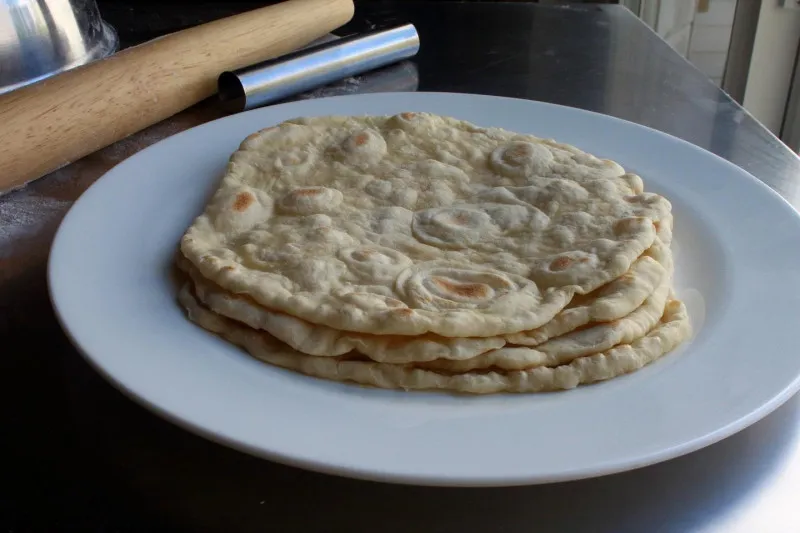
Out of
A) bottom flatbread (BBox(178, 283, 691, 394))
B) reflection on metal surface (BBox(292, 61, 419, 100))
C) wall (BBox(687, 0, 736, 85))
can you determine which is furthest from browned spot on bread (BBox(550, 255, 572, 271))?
wall (BBox(687, 0, 736, 85))

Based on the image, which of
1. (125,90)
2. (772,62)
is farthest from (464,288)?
(772,62)

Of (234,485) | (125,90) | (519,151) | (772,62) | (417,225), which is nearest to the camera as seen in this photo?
(234,485)

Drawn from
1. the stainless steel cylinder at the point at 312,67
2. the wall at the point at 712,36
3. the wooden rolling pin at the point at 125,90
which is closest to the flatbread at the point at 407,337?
the wooden rolling pin at the point at 125,90

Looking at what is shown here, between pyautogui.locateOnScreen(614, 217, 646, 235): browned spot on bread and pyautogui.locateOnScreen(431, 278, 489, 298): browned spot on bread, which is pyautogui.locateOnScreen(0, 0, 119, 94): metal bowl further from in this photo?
pyautogui.locateOnScreen(614, 217, 646, 235): browned spot on bread

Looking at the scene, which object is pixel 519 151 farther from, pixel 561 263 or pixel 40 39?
pixel 40 39

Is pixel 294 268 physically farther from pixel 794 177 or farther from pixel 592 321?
pixel 794 177

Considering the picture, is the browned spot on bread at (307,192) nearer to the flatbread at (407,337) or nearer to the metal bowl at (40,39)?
the flatbread at (407,337)

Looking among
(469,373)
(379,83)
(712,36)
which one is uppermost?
(469,373)
